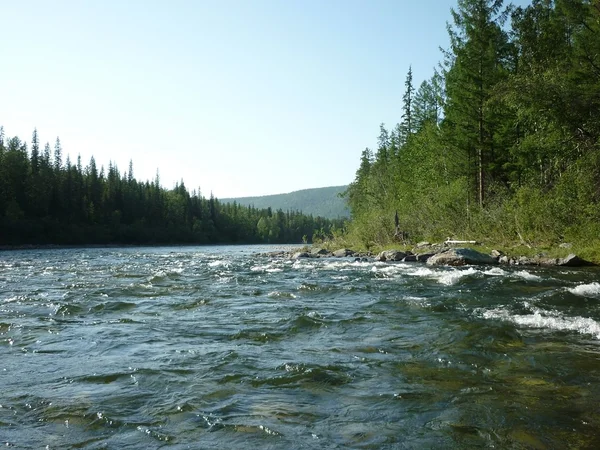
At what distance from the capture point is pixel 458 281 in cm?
1565

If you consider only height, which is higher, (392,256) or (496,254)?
(496,254)

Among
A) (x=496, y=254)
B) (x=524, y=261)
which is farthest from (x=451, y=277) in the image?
(x=496, y=254)

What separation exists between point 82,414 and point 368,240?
34884mm

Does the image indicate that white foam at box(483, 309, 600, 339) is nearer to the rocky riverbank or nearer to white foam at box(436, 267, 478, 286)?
white foam at box(436, 267, 478, 286)

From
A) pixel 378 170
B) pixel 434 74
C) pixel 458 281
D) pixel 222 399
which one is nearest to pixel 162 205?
pixel 378 170

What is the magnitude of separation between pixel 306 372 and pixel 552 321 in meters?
5.50

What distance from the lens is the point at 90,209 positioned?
338 feet

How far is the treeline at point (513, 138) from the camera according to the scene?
21.3m

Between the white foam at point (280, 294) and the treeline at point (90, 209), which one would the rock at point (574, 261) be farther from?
the treeline at point (90, 209)

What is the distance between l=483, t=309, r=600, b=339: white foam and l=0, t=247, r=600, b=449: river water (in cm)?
3

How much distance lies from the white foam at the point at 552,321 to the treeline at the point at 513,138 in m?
12.7

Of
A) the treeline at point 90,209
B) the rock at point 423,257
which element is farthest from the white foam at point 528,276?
the treeline at point 90,209

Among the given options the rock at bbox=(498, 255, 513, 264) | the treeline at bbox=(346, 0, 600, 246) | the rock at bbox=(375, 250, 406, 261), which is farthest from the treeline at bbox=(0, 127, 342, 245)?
the rock at bbox=(498, 255, 513, 264)

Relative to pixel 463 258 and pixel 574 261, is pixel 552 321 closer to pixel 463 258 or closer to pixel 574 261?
pixel 574 261
